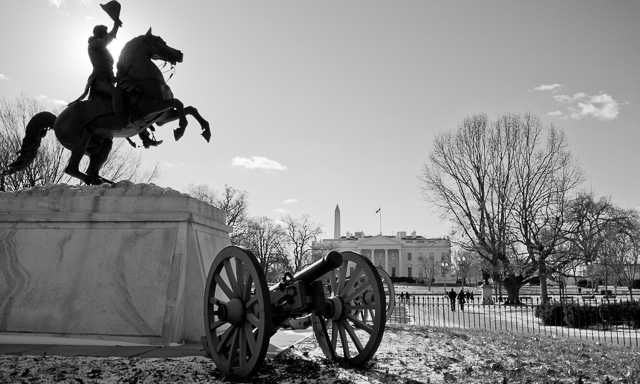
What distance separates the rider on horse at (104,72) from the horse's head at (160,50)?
2.47ft

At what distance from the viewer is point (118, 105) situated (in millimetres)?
7609

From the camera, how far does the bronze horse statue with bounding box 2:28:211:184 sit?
25.4 feet

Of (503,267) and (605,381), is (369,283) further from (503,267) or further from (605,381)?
(503,267)

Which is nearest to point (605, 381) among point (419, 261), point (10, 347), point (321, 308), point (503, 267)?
point (321, 308)

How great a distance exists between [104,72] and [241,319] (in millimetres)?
5255

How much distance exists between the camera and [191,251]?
6969 millimetres

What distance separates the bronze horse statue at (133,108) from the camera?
7750 mm

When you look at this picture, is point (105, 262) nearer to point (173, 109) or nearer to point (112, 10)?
point (173, 109)

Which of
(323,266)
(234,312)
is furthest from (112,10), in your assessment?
(323,266)

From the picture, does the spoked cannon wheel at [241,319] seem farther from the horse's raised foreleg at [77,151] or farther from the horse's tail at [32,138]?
the horse's tail at [32,138]

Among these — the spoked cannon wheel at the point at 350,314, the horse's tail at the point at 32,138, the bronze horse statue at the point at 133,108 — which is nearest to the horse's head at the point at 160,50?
the bronze horse statue at the point at 133,108

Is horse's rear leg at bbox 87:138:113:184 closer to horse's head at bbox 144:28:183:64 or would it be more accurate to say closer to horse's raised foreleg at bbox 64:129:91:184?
horse's raised foreleg at bbox 64:129:91:184

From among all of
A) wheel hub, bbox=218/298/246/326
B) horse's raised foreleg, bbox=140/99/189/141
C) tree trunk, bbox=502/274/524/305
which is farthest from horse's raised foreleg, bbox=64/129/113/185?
tree trunk, bbox=502/274/524/305

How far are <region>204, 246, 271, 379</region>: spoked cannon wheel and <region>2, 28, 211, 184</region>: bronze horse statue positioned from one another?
3.61m
